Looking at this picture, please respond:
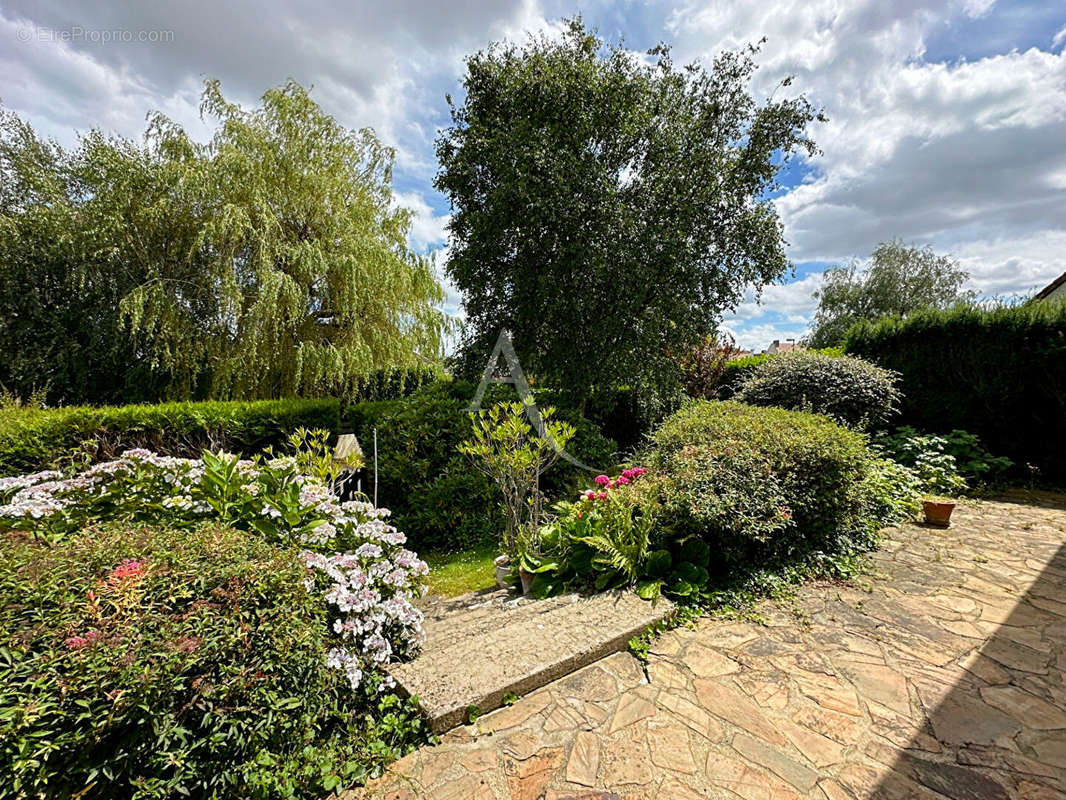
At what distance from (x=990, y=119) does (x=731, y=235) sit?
6.49m

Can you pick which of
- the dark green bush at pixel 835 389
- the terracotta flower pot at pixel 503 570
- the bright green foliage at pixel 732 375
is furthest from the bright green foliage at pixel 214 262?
the dark green bush at pixel 835 389

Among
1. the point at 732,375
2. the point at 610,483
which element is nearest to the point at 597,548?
the point at 610,483

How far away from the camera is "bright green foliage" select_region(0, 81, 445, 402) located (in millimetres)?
8094

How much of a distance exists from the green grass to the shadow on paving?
2.90m

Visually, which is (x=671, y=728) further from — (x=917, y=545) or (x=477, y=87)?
(x=477, y=87)

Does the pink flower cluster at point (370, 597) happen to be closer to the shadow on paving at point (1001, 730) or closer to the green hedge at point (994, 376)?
the shadow on paving at point (1001, 730)

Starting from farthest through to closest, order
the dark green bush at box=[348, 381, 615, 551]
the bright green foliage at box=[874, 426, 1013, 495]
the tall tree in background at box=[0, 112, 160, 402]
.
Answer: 1. the tall tree in background at box=[0, 112, 160, 402]
2. the bright green foliage at box=[874, 426, 1013, 495]
3. the dark green bush at box=[348, 381, 615, 551]

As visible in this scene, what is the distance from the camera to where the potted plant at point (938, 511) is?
4.11 metres

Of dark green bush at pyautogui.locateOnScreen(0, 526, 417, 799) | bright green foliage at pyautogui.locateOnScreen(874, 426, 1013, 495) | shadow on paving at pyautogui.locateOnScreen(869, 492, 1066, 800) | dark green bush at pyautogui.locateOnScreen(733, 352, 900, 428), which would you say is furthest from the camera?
dark green bush at pyautogui.locateOnScreen(733, 352, 900, 428)

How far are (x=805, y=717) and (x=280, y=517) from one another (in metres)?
2.74

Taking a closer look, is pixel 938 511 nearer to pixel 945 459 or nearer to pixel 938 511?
pixel 938 511

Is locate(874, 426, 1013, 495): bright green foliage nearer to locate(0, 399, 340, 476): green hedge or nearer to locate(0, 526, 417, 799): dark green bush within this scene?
locate(0, 526, 417, 799): dark green bush

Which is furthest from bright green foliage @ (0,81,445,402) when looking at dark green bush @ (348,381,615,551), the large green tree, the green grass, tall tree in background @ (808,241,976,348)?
tall tree in background @ (808,241,976,348)

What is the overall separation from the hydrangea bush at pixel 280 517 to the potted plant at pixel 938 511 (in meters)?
4.79
